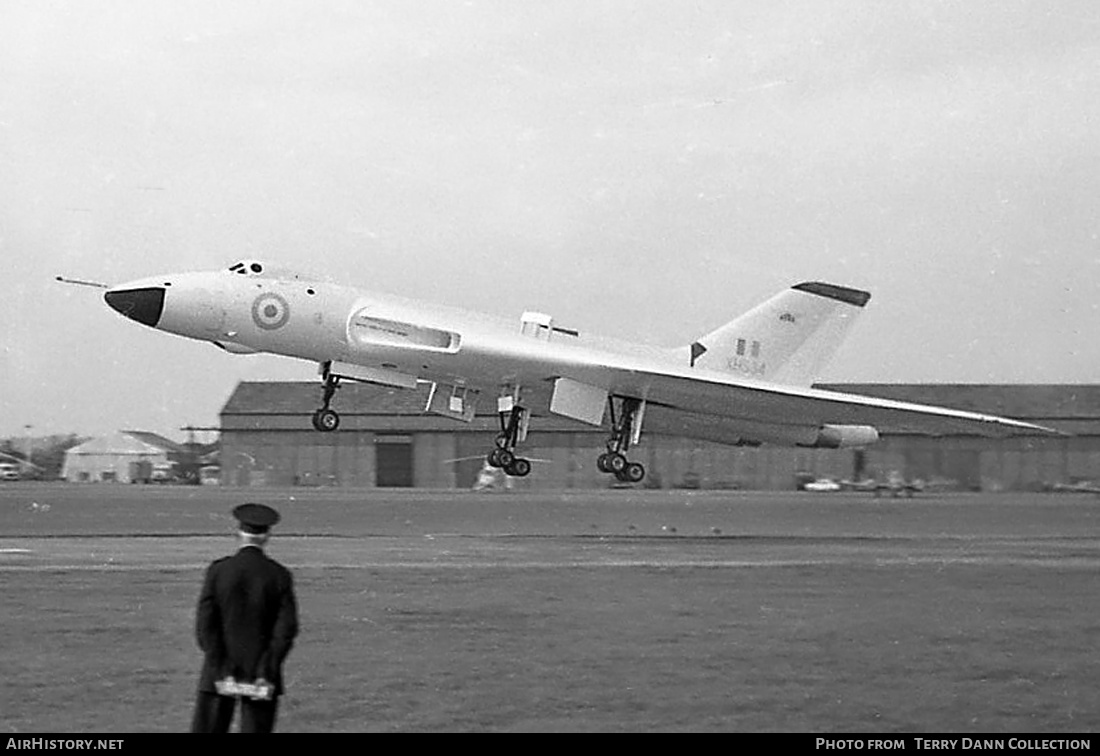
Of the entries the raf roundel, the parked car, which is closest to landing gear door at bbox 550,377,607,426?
the raf roundel

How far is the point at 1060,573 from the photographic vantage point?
2030 cm

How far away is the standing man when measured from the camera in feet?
26.7

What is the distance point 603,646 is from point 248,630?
5858 millimetres

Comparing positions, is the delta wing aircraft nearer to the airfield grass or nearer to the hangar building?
the hangar building

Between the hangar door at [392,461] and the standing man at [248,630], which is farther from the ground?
the hangar door at [392,461]

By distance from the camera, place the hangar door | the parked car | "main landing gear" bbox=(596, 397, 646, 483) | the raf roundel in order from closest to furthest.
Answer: the raf roundel < "main landing gear" bbox=(596, 397, 646, 483) < the hangar door < the parked car

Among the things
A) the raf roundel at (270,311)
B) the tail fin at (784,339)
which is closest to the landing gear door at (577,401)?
the tail fin at (784,339)

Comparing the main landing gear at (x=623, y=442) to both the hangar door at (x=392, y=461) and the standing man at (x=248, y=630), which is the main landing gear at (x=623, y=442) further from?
the standing man at (x=248, y=630)

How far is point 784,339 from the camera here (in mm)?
31938

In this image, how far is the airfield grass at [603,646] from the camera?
10.8 meters

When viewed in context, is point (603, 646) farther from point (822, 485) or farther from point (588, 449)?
point (822, 485)

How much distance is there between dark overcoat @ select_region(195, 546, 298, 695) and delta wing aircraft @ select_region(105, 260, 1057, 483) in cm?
1563

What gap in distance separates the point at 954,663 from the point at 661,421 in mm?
19562

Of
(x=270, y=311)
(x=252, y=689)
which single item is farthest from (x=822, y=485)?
(x=252, y=689)
